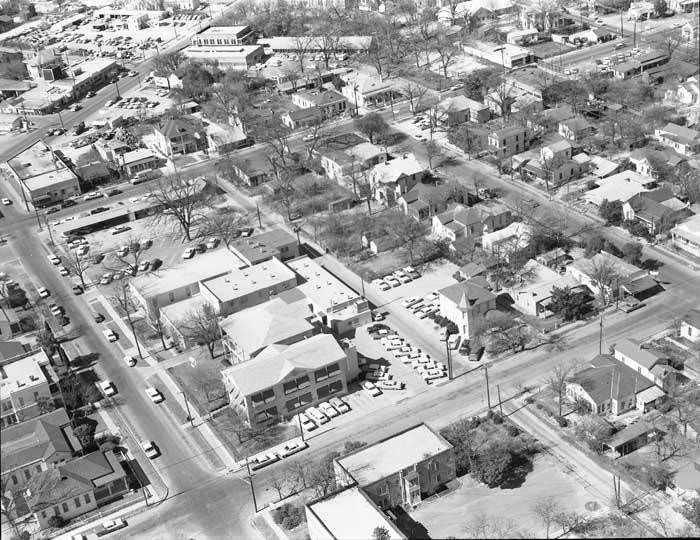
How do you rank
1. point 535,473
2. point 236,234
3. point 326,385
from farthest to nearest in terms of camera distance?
point 236,234 → point 326,385 → point 535,473

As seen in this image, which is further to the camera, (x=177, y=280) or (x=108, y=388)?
(x=177, y=280)

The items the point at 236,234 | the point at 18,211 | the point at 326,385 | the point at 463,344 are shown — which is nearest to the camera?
the point at 326,385

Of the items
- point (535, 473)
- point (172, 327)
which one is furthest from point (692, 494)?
point (172, 327)

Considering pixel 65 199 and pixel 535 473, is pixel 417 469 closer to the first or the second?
pixel 535 473

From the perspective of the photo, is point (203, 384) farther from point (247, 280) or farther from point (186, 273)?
point (186, 273)

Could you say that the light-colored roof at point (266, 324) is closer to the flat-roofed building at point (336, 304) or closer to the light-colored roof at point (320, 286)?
the flat-roofed building at point (336, 304)

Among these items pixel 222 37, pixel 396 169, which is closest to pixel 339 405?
pixel 396 169

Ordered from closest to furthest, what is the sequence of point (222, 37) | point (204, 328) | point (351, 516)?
point (351, 516)
point (204, 328)
point (222, 37)

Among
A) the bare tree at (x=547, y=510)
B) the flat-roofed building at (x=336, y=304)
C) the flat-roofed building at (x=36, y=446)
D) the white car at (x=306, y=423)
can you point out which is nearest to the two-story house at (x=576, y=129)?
the flat-roofed building at (x=336, y=304)
